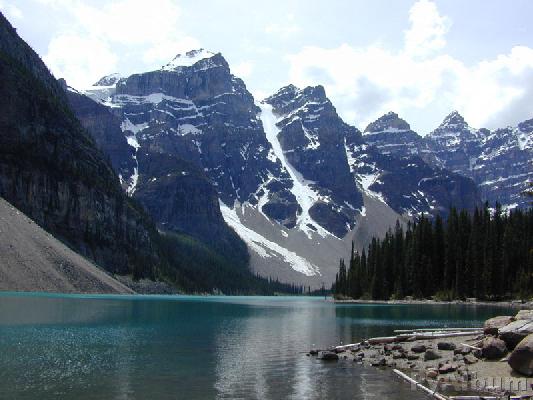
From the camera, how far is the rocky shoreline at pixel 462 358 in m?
26.9

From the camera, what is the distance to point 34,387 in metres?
27.1

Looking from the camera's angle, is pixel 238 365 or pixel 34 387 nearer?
pixel 34 387

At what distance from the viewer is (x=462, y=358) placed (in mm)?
32875

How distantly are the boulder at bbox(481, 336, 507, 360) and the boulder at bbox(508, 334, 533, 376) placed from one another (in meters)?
2.89

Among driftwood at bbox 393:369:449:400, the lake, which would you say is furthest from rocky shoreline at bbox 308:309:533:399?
the lake

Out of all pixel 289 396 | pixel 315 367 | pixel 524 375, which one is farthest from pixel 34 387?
pixel 524 375

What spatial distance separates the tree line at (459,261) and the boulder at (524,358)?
80489mm

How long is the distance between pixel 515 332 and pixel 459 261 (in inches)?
3771

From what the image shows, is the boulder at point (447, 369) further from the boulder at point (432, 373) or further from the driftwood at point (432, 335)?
the driftwood at point (432, 335)

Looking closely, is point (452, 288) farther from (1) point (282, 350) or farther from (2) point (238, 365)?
(2) point (238, 365)

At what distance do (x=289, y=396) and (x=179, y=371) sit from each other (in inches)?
345

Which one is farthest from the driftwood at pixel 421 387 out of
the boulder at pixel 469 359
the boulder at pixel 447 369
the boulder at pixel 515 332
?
the boulder at pixel 515 332

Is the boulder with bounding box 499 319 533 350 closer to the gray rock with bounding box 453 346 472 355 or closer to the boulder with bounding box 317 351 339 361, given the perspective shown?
the gray rock with bounding box 453 346 472 355

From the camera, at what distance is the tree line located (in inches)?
4473
